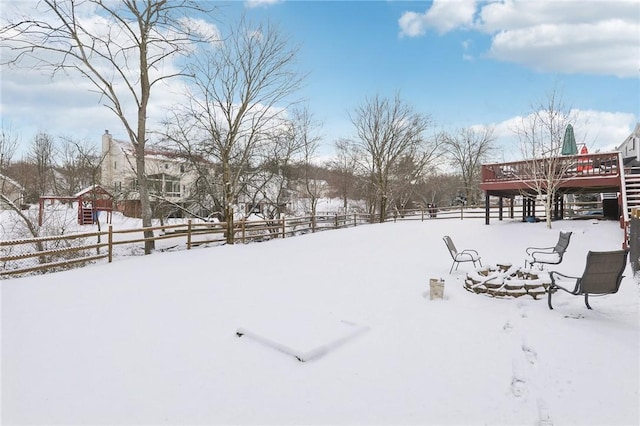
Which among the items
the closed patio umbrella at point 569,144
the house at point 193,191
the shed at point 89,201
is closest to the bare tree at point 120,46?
the house at point 193,191

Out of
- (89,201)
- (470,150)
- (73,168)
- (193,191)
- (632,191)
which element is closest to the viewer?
(632,191)

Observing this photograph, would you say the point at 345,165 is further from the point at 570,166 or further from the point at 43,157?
the point at 43,157

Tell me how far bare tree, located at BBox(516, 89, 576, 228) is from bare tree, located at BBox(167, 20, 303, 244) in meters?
9.97

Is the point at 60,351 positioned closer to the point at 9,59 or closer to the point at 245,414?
the point at 245,414

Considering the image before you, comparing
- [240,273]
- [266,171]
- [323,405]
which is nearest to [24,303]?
[240,273]

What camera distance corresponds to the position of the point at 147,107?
472 inches

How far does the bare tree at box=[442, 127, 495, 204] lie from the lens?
33.7 meters

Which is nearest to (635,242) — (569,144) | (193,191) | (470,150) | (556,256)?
(556,256)

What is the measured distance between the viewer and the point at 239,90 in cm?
1338

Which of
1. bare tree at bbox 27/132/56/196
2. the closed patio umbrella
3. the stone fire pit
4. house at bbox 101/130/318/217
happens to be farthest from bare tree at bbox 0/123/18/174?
the closed patio umbrella

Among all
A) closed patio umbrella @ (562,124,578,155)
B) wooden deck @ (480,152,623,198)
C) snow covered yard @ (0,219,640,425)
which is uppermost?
closed patio umbrella @ (562,124,578,155)

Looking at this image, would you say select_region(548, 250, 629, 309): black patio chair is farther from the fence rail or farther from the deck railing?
the deck railing

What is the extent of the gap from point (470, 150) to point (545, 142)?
21.7 m

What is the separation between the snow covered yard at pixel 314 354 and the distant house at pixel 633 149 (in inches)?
769
